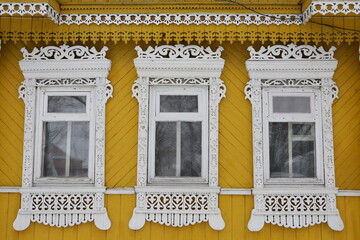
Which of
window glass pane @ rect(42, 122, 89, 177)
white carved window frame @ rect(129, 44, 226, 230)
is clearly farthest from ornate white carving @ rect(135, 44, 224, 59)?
window glass pane @ rect(42, 122, 89, 177)

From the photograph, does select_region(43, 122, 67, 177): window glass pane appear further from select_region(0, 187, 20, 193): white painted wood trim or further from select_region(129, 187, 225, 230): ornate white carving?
select_region(129, 187, 225, 230): ornate white carving

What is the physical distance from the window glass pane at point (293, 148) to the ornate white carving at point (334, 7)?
1.56 meters

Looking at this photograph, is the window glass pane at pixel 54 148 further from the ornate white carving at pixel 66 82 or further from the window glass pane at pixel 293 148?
the window glass pane at pixel 293 148

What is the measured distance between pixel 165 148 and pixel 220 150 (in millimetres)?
762

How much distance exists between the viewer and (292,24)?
576 centimetres

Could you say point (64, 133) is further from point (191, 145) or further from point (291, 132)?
point (291, 132)

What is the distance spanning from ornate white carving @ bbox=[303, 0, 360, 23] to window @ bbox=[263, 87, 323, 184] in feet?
3.78

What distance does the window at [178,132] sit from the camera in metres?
6.03

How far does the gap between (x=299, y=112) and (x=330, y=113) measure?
16.1 inches

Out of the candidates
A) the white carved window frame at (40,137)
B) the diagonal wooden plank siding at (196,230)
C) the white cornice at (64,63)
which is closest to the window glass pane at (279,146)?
the diagonal wooden plank siding at (196,230)

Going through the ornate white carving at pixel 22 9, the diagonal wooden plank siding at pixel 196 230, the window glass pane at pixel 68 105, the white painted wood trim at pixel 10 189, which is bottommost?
the diagonal wooden plank siding at pixel 196 230

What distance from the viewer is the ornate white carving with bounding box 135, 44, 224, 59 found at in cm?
603

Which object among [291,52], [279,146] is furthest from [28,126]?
[291,52]

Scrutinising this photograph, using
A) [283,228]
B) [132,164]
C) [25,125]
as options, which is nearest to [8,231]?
[25,125]
